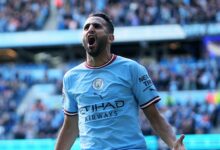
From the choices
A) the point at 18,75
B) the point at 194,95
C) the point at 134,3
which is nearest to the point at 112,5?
the point at 134,3

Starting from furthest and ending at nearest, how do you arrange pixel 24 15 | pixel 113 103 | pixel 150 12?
pixel 24 15, pixel 150 12, pixel 113 103

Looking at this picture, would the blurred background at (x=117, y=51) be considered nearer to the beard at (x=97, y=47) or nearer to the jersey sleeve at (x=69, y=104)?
the jersey sleeve at (x=69, y=104)

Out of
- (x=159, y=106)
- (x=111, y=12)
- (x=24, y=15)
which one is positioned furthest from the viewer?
(x=24, y=15)

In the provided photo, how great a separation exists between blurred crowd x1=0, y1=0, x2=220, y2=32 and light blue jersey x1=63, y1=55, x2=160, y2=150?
69.1 ft

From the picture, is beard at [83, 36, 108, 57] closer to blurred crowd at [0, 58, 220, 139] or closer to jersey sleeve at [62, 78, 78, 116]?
jersey sleeve at [62, 78, 78, 116]

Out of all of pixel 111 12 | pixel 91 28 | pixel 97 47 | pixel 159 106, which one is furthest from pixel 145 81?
pixel 111 12

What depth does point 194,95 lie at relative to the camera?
2050 centimetres

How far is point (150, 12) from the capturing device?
2553 cm

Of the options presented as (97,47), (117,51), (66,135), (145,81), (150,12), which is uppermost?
(150,12)

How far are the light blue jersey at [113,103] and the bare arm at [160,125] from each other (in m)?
0.05

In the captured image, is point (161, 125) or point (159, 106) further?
point (159, 106)

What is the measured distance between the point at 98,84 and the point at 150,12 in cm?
2163

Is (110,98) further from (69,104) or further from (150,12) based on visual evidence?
(150,12)

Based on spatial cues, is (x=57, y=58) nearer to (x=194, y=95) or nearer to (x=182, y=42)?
(x=182, y=42)
